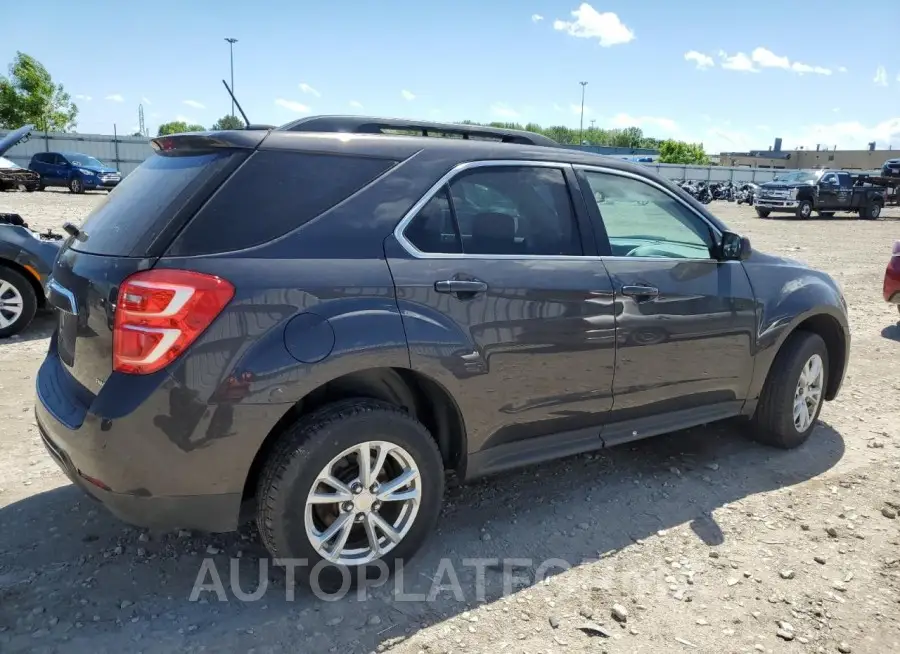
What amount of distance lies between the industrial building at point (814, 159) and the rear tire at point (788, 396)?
348 feet

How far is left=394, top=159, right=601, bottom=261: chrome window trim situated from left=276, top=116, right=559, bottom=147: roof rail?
0.86 ft

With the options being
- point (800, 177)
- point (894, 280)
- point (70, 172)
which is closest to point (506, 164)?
point (894, 280)

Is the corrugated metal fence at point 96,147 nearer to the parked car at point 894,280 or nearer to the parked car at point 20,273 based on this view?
the parked car at point 20,273

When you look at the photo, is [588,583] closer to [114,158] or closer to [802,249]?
[802,249]

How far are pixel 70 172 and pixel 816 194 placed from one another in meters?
29.3

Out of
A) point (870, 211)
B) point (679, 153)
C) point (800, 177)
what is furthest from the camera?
point (679, 153)

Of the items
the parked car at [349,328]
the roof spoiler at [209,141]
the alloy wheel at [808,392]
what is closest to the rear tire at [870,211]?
the alloy wheel at [808,392]

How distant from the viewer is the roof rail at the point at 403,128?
2994mm

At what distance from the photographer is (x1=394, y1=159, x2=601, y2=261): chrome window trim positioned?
2877mm

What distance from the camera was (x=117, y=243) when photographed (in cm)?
264

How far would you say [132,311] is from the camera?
2.43 metres

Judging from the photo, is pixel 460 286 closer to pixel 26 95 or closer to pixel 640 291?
pixel 640 291

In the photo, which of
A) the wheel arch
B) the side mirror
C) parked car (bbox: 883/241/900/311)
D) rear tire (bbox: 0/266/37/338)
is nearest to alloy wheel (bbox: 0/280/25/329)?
rear tire (bbox: 0/266/37/338)

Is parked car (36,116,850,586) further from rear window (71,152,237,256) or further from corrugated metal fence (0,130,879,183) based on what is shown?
corrugated metal fence (0,130,879,183)
